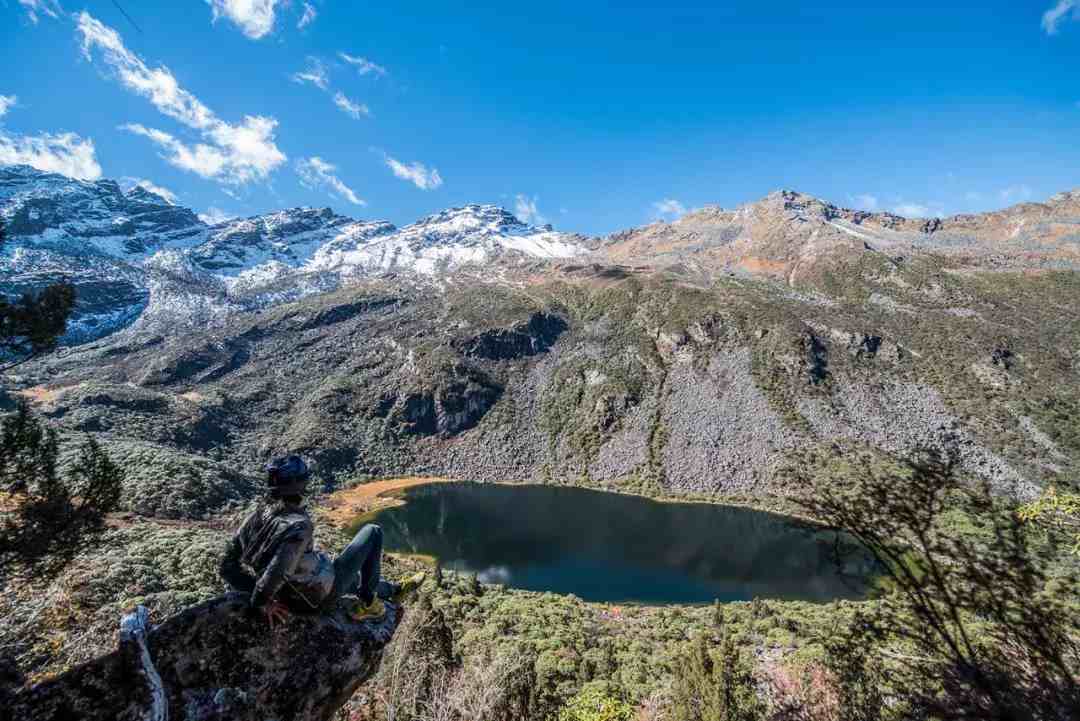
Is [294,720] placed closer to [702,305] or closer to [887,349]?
[887,349]

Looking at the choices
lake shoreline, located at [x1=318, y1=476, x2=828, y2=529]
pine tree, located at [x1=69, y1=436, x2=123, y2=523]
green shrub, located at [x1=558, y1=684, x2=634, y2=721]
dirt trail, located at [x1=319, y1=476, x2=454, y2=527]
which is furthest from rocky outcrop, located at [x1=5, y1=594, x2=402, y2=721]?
lake shoreline, located at [x1=318, y1=476, x2=828, y2=529]

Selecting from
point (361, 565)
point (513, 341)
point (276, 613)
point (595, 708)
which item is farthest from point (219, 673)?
point (513, 341)

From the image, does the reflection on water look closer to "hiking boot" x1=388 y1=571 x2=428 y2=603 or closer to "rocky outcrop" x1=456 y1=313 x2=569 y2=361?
"hiking boot" x1=388 y1=571 x2=428 y2=603

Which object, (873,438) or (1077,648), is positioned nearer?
(1077,648)

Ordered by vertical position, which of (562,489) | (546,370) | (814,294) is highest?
(814,294)

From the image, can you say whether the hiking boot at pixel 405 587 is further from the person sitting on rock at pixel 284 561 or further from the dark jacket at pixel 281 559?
the dark jacket at pixel 281 559

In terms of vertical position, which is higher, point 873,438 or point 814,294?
point 814,294

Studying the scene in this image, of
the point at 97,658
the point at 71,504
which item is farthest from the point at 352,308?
the point at 97,658
